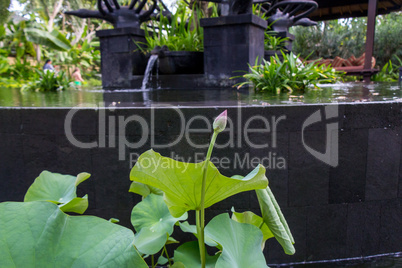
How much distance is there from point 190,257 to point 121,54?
5.86 m

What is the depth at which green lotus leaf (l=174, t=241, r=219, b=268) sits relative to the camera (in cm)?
118

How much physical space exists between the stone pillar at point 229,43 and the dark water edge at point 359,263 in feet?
12.7

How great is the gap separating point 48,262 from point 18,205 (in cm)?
17

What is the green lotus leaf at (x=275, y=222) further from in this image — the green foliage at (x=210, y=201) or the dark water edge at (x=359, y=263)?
the dark water edge at (x=359, y=263)

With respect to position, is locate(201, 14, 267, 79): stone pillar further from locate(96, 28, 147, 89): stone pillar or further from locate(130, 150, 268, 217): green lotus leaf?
locate(130, 150, 268, 217): green lotus leaf

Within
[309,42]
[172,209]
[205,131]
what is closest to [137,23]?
[205,131]

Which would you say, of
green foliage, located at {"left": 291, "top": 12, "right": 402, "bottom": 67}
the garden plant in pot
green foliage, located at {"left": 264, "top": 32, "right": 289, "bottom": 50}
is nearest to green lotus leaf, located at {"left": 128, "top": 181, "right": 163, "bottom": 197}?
the garden plant in pot

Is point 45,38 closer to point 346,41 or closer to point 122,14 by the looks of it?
point 122,14

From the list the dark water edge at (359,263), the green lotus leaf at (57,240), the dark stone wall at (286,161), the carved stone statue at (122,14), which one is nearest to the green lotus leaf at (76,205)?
the green lotus leaf at (57,240)

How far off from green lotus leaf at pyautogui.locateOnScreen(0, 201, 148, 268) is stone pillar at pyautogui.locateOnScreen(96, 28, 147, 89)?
5804 millimetres

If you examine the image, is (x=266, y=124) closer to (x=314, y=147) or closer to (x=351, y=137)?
(x=314, y=147)

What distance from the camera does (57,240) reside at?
0.83 m

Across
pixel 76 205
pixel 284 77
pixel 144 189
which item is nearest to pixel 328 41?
pixel 284 77

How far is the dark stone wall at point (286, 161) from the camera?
211cm
